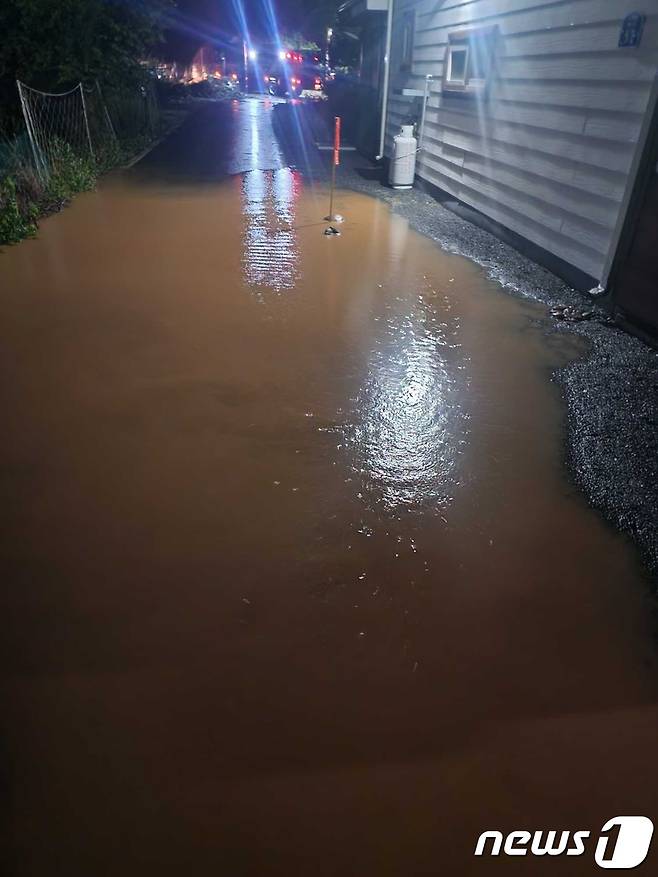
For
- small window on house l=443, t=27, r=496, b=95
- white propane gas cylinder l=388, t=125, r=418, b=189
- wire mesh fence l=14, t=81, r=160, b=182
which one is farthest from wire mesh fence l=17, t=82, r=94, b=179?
small window on house l=443, t=27, r=496, b=95

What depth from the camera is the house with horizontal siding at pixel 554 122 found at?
5574mm

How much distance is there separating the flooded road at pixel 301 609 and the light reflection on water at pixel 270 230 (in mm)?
1666

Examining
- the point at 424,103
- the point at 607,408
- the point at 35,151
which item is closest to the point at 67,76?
the point at 35,151

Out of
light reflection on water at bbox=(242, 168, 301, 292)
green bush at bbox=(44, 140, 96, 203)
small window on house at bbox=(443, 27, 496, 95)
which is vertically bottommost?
light reflection on water at bbox=(242, 168, 301, 292)

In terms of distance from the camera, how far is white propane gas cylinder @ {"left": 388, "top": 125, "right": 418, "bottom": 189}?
11891 millimetres

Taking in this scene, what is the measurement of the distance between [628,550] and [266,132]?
74.4 feet

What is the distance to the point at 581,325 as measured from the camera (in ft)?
18.9

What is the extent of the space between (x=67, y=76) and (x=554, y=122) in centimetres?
1129

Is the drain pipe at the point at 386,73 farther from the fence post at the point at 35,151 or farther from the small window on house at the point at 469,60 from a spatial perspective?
the fence post at the point at 35,151

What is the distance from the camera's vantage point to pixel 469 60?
31.7ft

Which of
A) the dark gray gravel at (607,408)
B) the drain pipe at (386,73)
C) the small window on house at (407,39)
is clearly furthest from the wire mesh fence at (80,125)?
the dark gray gravel at (607,408)

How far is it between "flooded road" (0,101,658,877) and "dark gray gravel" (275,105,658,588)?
0.15m

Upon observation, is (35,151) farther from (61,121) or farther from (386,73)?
(386,73)

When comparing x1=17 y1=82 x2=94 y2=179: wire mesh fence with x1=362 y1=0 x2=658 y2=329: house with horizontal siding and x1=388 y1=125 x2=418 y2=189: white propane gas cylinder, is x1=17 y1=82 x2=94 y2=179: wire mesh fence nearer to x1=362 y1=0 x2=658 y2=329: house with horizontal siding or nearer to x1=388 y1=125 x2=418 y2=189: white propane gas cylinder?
x1=388 y1=125 x2=418 y2=189: white propane gas cylinder
